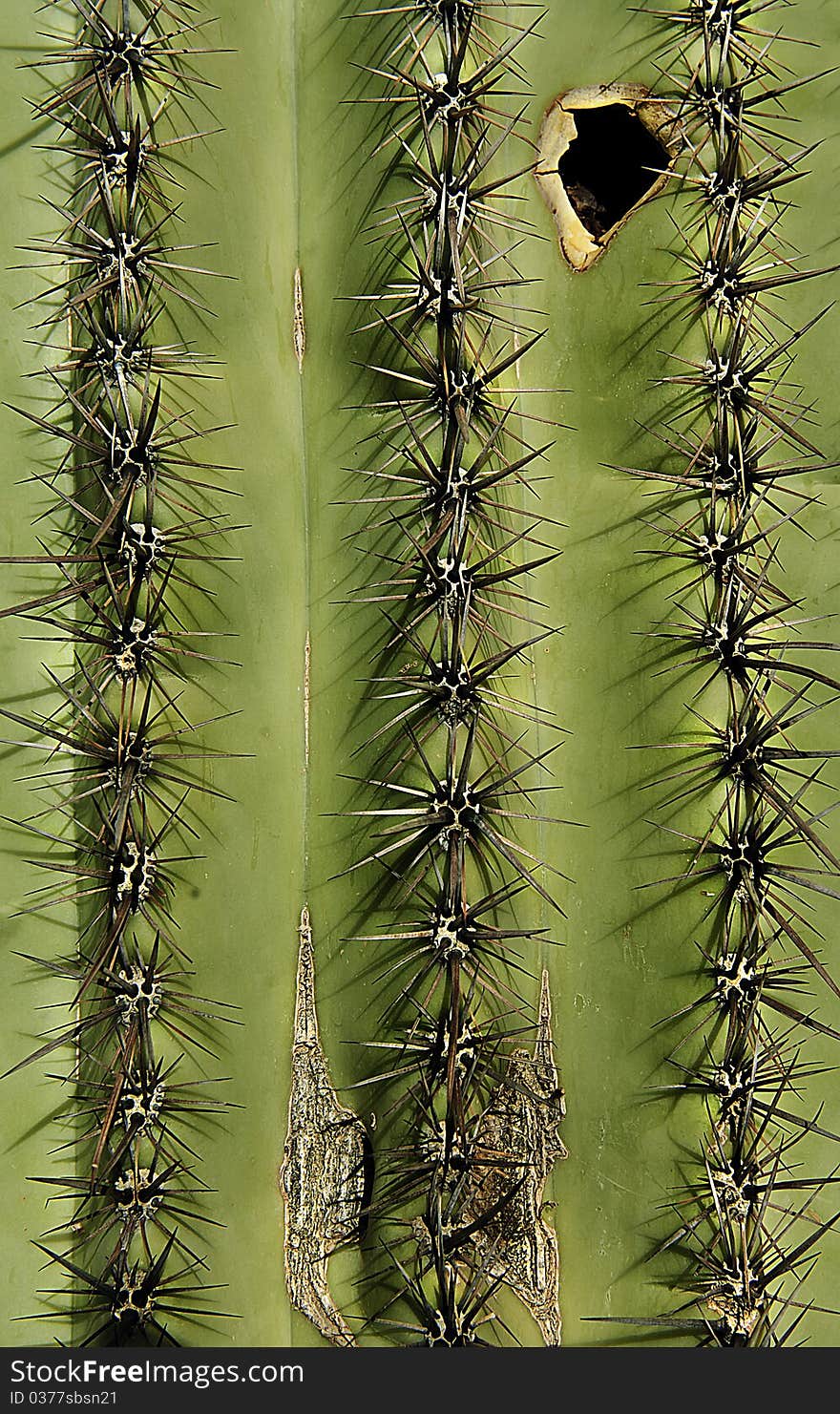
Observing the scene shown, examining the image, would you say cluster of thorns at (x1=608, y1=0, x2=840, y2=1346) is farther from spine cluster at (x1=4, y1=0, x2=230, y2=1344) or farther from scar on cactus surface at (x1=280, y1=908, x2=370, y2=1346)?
spine cluster at (x1=4, y1=0, x2=230, y2=1344)

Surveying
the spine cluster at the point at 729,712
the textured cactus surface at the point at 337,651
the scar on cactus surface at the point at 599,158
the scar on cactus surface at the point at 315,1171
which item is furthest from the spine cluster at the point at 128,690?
the spine cluster at the point at 729,712

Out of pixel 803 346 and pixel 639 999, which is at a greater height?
pixel 803 346

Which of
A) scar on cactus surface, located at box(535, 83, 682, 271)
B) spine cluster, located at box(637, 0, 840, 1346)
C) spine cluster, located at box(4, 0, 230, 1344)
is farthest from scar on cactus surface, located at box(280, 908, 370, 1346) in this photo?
scar on cactus surface, located at box(535, 83, 682, 271)

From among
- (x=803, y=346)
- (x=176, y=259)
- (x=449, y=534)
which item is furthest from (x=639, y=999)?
(x=176, y=259)

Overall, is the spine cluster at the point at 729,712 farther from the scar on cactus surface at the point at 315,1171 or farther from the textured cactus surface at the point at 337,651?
the scar on cactus surface at the point at 315,1171

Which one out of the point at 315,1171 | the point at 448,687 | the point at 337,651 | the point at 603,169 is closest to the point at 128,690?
the point at 337,651

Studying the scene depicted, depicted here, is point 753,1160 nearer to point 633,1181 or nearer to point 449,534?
point 633,1181
